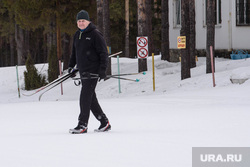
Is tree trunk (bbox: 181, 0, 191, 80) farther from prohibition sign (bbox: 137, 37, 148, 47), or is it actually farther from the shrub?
the shrub

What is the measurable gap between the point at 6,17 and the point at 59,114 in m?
34.2

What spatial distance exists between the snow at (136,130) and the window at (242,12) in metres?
7.63

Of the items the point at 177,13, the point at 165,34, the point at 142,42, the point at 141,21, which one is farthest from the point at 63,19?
the point at 142,42

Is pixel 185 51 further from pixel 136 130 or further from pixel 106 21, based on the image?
pixel 136 130

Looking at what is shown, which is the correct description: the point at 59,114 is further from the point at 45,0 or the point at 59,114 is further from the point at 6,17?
the point at 6,17

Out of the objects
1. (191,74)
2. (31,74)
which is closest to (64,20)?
(31,74)

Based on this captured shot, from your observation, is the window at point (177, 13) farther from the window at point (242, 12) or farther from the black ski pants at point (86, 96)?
the black ski pants at point (86, 96)

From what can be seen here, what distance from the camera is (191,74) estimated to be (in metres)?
20.9

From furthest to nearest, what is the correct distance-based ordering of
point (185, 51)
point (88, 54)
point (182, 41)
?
point (185, 51) → point (182, 41) → point (88, 54)

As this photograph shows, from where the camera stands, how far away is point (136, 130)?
838 cm

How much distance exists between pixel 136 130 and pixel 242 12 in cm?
1678

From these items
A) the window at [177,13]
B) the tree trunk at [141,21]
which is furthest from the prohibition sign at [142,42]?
the window at [177,13]

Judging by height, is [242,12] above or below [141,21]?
above

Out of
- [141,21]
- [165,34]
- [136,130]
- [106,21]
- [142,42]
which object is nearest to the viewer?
[136,130]
